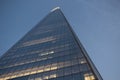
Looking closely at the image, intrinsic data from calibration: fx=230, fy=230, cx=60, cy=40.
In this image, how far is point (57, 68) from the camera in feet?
133

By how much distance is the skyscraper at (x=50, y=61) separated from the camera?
37125mm

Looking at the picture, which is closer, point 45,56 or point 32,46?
point 45,56

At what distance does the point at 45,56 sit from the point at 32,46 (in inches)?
507

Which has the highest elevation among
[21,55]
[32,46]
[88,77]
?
[32,46]

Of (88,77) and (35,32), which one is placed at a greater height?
(35,32)

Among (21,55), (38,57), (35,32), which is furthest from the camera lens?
(35,32)

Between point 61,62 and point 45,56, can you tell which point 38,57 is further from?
point 61,62

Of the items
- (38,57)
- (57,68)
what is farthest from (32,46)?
(57,68)

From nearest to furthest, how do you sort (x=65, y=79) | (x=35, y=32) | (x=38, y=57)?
1. (x=65, y=79)
2. (x=38, y=57)
3. (x=35, y=32)

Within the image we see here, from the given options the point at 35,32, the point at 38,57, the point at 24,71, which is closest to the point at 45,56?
the point at 38,57

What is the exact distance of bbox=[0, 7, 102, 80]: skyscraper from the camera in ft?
122

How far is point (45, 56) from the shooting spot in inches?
1937

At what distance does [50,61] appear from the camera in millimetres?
45031

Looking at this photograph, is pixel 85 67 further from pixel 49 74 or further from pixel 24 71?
pixel 24 71
